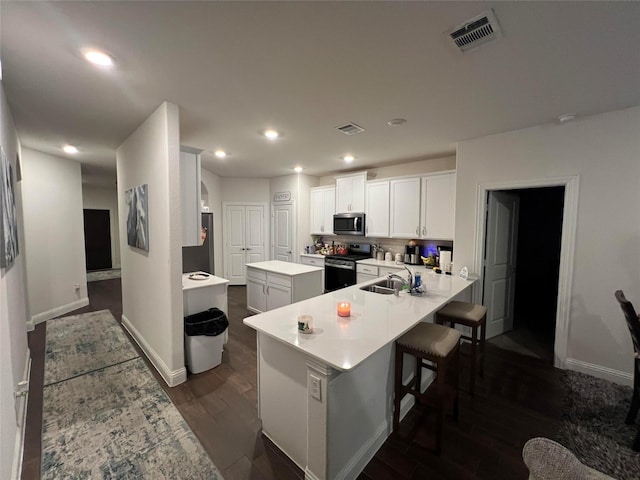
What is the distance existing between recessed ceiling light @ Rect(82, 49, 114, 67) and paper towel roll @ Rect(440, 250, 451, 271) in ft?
13.3

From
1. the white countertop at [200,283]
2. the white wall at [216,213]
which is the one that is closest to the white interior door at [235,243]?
the white wall at [216,213]

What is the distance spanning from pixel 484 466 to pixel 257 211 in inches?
230

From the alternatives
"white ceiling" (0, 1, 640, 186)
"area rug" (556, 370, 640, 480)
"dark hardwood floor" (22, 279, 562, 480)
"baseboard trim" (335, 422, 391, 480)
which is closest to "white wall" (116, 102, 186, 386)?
"white ceiling" (0, 1, 640, 186)

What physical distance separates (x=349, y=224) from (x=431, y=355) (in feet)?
11.4

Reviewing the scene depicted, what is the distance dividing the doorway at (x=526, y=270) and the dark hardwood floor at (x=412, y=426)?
2.10ft

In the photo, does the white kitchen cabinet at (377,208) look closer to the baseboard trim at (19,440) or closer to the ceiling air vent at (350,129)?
the ceiling air vent at (350,129)

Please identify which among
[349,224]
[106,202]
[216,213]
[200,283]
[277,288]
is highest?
[106,202]

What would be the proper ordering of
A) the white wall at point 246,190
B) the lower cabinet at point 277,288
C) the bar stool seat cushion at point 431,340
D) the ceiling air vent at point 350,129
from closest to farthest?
the bar stool seat cushion at point 431,340 → the ceiling air vent at point 350,129 → the lower cabinet at point 277,288 → the white wall at point 246,190

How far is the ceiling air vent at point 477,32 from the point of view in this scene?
1376 mm

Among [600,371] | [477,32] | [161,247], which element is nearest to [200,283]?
[161,247]

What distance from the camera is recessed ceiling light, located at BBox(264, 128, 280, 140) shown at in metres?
3.10

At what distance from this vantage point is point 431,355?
5.84 feet

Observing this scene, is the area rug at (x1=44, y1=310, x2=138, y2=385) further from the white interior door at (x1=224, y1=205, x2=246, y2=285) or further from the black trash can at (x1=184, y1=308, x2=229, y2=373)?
the white interior door at (x1=224, y1=205, x2=246, y2=285)

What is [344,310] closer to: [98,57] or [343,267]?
[98,57]
